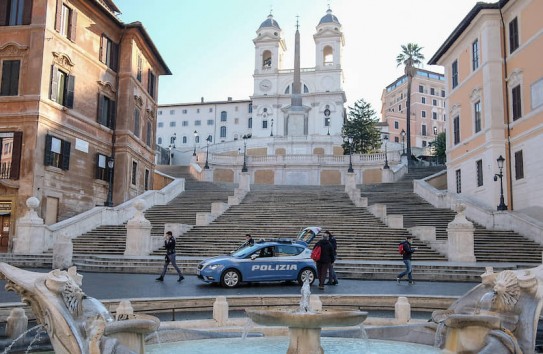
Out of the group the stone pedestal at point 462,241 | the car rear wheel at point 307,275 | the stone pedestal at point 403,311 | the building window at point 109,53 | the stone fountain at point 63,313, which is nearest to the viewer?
the stone fountain at point 63,313

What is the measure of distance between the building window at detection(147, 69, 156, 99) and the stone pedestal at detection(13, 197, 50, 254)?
1968cm

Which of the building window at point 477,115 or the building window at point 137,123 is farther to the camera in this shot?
the building window at point 137,123

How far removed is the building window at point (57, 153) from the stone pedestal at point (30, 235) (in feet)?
16.0

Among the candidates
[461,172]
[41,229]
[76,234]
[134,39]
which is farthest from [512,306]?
[134,39]

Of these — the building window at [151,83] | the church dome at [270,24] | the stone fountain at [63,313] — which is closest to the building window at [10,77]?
the building window at [151,83]

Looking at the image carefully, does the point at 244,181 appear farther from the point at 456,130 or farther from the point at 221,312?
the point at 221,312

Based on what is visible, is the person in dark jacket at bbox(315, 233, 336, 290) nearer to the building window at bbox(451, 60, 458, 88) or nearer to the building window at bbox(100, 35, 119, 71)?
the building window at bbox(100, 35, 119, 71)

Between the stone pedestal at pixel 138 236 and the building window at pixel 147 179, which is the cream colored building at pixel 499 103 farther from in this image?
the building window at pixel 147 179

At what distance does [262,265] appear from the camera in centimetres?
1579

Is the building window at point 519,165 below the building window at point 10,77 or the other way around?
below

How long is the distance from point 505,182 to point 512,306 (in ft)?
83.0

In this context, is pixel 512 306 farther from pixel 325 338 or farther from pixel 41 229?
pixel 41 229

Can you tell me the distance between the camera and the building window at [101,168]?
33.2 meters

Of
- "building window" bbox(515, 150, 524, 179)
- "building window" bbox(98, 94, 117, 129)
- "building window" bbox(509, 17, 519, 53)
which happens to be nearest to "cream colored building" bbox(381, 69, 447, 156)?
"building window" bbox(509, 17, 519, 53)
